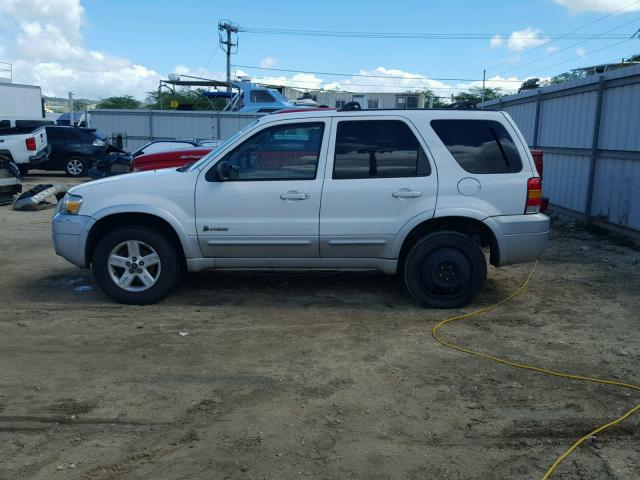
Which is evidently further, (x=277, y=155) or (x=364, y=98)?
(x=364, y=98)

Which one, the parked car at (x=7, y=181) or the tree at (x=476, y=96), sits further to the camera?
the tree at (x=476, y=96)

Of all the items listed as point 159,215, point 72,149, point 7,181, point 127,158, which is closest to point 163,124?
point 72,149

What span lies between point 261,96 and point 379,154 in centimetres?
1863

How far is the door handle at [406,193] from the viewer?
6020 millimetres

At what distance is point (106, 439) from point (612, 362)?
3739mm

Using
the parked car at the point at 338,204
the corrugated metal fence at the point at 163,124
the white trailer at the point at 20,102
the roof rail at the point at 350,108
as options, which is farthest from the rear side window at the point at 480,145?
the white trailer at the point at 20,102

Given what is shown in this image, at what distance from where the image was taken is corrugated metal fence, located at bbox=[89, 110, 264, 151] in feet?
77.9

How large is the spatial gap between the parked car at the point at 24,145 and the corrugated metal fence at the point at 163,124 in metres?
6.38

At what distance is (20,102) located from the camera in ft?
88.2

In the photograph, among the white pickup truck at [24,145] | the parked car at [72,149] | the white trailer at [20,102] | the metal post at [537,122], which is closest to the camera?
the metal post at [537,122]

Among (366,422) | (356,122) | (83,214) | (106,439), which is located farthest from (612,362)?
(83,214)

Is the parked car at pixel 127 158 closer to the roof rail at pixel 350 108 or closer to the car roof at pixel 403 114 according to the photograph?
the roof rail at pixel 350 108

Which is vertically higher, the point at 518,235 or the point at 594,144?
the point at 594,144

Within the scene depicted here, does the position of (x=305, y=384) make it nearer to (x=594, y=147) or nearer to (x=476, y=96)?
(x=594, y=147)
